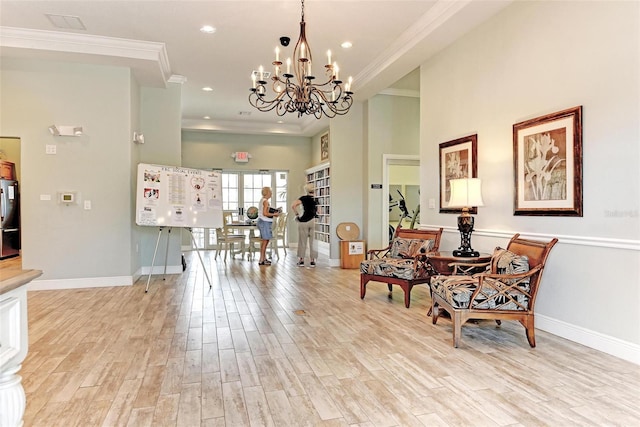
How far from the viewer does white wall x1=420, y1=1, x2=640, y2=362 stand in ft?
9.48

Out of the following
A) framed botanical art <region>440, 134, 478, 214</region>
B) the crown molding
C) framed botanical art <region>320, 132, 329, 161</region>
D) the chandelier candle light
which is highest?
the crown molding

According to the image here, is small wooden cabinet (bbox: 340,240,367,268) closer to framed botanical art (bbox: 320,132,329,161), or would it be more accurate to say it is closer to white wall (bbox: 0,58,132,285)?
framed botanical art (bbox: 320,132,329,161)

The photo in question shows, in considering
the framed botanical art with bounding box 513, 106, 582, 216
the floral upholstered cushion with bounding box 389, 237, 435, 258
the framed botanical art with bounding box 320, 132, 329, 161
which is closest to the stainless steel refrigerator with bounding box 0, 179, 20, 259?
the framed botanical art with bounding box 320, 132, 329, 161

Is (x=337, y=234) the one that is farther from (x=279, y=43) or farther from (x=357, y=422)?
(x=357, y=422)

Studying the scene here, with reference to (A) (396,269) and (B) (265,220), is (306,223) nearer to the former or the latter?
(B) (265,220)

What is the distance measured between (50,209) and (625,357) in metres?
6.53

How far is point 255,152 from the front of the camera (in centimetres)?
1038

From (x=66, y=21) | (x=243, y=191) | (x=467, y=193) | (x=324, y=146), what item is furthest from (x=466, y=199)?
(x=243, y=191)

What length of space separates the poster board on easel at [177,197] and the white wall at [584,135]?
12.1 ft

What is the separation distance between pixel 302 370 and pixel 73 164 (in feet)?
15.0

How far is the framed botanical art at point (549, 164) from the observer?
327 cm

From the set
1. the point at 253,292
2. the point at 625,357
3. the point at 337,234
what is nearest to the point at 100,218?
the point at 253,292

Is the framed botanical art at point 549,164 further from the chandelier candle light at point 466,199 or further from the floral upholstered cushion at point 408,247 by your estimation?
the floral upholstered cushion at point 408,247

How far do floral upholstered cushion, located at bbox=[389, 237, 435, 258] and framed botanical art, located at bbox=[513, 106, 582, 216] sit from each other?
1.12 meters
